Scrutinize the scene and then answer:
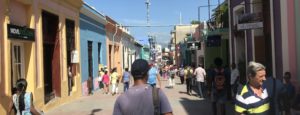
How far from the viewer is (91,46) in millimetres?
25750

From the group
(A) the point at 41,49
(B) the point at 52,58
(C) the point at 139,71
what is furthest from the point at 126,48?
(C) the point at 139,71

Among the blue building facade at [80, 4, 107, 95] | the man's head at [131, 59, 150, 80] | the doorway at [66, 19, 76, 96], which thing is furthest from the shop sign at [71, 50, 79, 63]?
the man's head at [131, 59, 150, 80]

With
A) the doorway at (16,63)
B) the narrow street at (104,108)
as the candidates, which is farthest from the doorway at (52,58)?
the doorway at (16,63)

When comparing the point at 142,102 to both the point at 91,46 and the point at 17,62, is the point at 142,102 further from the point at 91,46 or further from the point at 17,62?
the point at 91,46

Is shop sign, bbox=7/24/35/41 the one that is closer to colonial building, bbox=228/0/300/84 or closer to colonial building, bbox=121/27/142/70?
colonial building, bbox=228/0/300/84

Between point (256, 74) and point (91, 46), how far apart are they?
20999 millimetres

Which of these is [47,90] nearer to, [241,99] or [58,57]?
[58,57]

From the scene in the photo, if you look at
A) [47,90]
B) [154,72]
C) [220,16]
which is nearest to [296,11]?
[154,72]

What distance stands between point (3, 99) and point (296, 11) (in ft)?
23.4

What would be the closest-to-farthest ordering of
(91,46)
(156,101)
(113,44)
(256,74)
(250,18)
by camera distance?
1. (156,101)
2. (256,74)
3. (250,18)
4. (91,46)
5. (113,44)

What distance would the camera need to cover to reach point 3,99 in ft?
39.9

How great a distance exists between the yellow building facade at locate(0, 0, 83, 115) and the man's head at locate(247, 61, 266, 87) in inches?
324

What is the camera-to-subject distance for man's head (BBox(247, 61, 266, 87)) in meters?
5.16

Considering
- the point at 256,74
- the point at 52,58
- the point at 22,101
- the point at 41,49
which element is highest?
the point at 41,49
